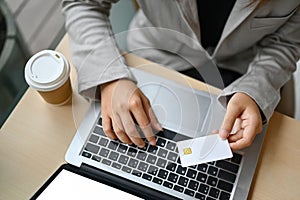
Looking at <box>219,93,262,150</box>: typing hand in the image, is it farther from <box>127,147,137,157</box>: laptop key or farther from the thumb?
<box>127,147,137,157</box>: laptop key

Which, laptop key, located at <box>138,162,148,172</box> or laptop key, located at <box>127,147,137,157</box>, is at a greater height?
laptop key, located at <box>127,147,137,157</box>

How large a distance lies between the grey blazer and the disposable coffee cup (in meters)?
0.05

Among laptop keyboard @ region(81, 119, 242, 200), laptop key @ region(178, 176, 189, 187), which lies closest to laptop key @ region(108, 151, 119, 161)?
laptop keyboard @ region(81, 119, 242, 200)

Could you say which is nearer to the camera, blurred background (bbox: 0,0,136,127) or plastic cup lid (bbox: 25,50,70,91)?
plastic cup lid (bbox: 25,50,70,91)

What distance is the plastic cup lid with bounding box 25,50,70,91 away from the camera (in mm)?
646

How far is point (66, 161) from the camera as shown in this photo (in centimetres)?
66

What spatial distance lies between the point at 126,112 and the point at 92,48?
0.41 feet

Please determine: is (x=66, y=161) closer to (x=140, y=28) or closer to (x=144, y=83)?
(x=144, y=83)

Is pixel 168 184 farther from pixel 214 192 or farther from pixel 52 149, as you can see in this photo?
pixel 52 149

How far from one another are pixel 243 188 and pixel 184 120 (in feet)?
0.45

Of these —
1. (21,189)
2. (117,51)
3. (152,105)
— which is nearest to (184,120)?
(152,105)

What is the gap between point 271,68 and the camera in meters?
0.75

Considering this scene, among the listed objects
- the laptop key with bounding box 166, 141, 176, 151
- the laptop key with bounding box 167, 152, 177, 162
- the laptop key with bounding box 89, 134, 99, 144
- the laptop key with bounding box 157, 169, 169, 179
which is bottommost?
the laptop key with bounding box 157, 169, 169, 179

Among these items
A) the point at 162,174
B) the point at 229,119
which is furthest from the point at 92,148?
the point at 229,119
